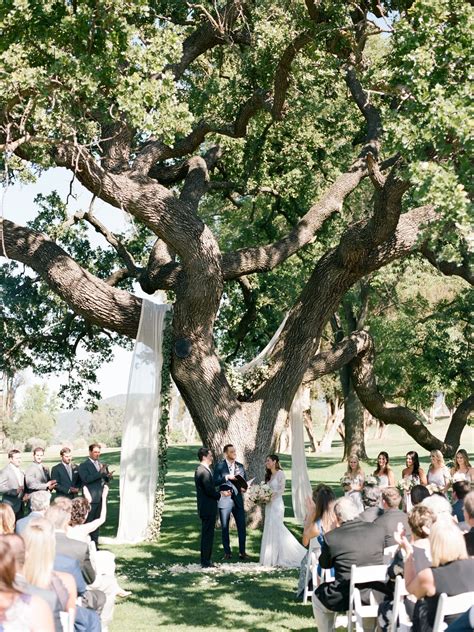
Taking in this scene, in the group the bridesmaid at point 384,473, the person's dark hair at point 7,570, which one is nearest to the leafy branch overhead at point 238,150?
the bridesmaid at point 384,473

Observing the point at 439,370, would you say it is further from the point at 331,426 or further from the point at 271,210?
the point at 331,426

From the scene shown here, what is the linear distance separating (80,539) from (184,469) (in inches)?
1088

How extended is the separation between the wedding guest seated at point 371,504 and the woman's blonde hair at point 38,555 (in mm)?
4055

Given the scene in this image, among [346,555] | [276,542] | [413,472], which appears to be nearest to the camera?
[346,555]

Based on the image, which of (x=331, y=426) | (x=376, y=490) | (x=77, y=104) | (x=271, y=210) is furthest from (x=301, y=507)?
(x=331, y=426)

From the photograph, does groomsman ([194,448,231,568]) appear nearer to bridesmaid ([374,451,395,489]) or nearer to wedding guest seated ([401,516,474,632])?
bridesmaid ([374,451,395,489])

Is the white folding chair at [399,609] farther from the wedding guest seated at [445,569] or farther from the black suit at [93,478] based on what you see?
the black suit at [93,478]

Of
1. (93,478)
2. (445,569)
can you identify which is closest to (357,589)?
(445,569)

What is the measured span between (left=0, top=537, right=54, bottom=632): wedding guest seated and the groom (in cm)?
878

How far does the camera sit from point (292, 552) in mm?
12602

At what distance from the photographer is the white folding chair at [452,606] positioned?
5.39 metres

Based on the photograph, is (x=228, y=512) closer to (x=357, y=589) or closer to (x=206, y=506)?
(x=206, y=506)

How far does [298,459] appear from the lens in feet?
56.1

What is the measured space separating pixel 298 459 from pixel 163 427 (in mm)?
3094
